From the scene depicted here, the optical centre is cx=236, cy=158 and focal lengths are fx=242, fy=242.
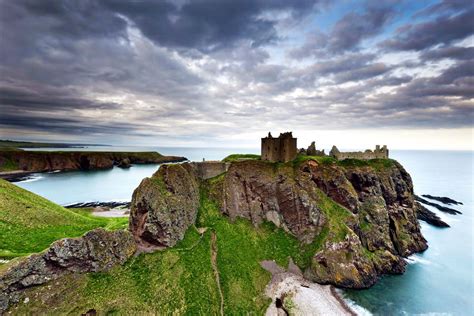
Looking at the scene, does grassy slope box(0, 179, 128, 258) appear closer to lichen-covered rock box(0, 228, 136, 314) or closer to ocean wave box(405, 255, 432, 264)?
lichen-covered rock box(0, 228, 136, 314)

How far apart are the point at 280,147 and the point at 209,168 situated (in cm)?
1793

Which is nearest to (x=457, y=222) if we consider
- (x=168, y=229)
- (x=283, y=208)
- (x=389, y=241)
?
(x=389, y=241)

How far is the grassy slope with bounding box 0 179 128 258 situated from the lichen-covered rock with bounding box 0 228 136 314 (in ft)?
29.1

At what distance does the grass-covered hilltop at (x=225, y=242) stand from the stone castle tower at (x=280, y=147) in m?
2.48

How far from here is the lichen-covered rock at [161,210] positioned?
121 ft

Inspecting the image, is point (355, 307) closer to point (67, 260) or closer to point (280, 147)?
point (280, 147)

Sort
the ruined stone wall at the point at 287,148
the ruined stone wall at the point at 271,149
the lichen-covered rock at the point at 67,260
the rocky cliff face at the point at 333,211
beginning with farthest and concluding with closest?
the ruined stone wall at the point at 271,149 < the ruined stone wall at the point at 287,148 < the rocky cliff face at the point at 333,211 < the lichen-covered rock at the point at 67,260

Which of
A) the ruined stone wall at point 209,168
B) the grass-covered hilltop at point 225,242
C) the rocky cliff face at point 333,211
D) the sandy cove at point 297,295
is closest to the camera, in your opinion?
the grass-covered hilltop at point 225,242

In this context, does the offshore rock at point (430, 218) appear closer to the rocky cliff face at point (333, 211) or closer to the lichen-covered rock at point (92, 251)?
the rocky cliff face at point (333, 211)

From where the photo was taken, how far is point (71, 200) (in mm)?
102562

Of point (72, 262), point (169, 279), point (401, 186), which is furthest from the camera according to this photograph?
point (401, 186)

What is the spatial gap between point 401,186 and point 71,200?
121141 mm

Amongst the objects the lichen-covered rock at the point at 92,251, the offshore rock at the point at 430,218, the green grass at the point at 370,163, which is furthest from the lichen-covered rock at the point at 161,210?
the offshore rock at the point at 430,218

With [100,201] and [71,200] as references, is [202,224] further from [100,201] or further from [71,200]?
[71,200]
